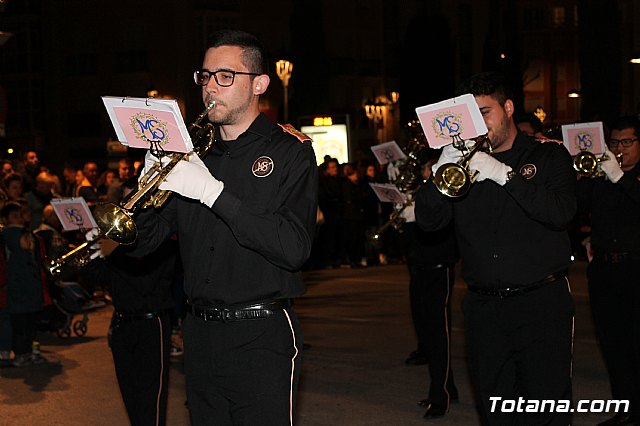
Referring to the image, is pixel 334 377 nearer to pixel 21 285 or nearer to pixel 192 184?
pixel 21 285

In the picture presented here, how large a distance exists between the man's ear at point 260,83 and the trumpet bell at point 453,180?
1.36 metres

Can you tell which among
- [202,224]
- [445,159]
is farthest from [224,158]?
[445,159]

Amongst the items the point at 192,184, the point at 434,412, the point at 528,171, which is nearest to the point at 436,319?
the point at 434,412

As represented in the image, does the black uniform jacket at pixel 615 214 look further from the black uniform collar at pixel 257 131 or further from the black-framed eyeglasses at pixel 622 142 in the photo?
the black uniform collar at pixel 257 131

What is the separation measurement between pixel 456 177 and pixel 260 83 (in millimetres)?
1429

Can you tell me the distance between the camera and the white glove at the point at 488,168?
5809 millimetres

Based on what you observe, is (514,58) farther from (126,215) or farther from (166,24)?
(126,215)

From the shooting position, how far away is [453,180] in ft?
19.0

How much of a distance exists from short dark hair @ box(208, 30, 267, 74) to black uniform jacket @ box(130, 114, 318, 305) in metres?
0.24

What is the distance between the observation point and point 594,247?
825 centimetres

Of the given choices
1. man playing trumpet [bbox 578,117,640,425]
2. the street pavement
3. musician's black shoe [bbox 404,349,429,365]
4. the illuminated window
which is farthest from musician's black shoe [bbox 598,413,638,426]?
the illuminated window

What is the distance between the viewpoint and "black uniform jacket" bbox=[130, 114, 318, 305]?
4.57 metres

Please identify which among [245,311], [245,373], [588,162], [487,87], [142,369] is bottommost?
[142,369]

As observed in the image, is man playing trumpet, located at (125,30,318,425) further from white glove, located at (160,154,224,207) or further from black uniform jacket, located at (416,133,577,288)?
black uniform jacket, located at (416,133,577,288)
